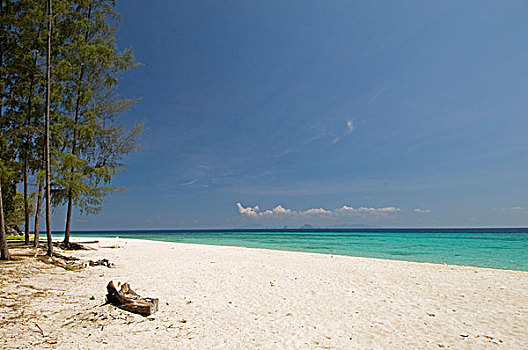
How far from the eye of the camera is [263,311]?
22.1 feet

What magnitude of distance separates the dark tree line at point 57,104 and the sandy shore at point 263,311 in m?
4.87

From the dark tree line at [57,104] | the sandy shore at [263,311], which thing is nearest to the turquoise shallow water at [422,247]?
the sandy shore at [263,311]

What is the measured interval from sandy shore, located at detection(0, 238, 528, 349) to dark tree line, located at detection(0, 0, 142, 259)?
16.0 feet

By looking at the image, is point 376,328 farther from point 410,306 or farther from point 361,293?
point 361,293

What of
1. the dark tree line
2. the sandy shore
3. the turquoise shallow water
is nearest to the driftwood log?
the sandy shore

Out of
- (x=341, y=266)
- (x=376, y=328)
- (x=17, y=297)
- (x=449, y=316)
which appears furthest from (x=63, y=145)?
(x=449, y=316)

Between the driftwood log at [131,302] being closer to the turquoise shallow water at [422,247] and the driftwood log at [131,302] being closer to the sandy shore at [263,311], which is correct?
the sandy shore at [263,311]

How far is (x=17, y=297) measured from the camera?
6.77m

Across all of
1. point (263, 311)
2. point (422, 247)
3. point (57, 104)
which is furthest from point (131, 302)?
point (422, 247)

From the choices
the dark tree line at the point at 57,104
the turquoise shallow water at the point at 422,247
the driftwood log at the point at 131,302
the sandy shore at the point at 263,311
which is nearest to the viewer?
the sandy shore at the point at 263,311

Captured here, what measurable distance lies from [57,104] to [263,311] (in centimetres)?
1476

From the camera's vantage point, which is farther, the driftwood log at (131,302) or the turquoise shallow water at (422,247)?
the turquoise shallow water at (422,247)

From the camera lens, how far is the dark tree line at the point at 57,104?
12.5m

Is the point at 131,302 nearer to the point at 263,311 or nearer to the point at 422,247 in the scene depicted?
the point at 263,311
